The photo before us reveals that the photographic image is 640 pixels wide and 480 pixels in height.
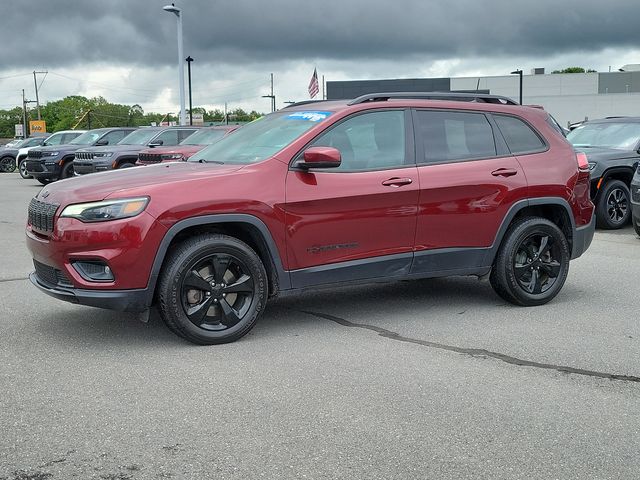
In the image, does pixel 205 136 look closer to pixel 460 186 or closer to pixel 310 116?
pixel 310 116

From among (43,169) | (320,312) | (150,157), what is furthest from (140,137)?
(320,312)

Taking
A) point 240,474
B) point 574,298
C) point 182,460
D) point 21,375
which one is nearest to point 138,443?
point 182,460

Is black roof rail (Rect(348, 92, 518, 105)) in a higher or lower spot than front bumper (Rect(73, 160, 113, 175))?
higher

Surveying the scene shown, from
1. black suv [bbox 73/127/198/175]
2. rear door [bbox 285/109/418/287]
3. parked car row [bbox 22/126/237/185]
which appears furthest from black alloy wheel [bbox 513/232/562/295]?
black suv [bbox 73/127/198/175]

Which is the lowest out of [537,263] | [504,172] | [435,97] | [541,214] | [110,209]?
[537,263]

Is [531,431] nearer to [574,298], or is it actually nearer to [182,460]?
[182,460]

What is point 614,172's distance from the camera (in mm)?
12000

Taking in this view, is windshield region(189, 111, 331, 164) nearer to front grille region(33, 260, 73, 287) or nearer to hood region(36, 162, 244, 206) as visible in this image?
hood region(36, 162, 244, 206)

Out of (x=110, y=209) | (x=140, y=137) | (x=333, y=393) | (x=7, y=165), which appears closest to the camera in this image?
(x=333, y=393)

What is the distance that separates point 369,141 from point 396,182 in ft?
1.34

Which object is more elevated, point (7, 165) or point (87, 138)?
point (87, 138)

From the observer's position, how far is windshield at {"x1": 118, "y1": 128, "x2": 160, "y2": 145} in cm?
1989

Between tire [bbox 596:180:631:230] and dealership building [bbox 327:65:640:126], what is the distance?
169 ft

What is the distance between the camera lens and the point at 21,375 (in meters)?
4.77
